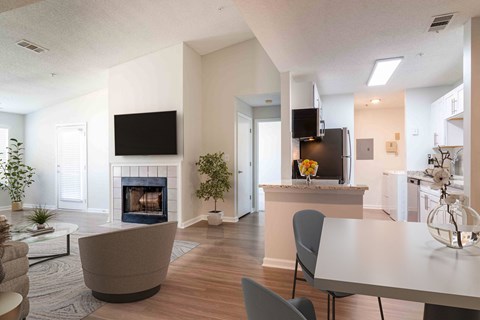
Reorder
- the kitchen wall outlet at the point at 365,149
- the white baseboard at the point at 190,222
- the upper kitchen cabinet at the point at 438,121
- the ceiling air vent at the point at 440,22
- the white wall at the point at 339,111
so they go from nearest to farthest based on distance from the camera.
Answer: the ceiling air vent at the point at 440,22, the upper kitchen cabinet at the point at 438,121, the white baseboard at the point at 190,222, the white wall at the point at 339,111, the kitchen wall outlet at the point at 365,149

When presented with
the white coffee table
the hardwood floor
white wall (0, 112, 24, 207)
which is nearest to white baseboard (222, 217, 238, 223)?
the hardwood floor

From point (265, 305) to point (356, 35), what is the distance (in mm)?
3100

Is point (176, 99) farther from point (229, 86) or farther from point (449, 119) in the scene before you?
point (449, 119)

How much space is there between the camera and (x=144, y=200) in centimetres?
531

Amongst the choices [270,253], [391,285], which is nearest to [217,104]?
[270,253]

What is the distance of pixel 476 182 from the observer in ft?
8.61

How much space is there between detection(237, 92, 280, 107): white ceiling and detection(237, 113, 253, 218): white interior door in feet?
1.12

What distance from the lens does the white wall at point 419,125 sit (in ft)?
17.0

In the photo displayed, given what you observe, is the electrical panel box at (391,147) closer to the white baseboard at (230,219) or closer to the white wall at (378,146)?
the white wall at (378,146)

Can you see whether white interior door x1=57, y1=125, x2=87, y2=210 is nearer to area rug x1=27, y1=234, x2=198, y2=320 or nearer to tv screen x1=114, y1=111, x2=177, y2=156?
tv screen x1=114, y1=111, x2=177, y2=156

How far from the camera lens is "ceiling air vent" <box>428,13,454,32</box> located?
260cm

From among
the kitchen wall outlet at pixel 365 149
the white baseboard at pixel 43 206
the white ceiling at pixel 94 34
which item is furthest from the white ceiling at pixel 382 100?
the white baseboard at pixel 43 206

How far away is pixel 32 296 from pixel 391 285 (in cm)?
300

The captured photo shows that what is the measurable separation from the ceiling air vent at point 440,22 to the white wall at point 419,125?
2692 mm
